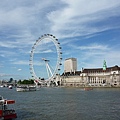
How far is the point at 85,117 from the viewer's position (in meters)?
33.5

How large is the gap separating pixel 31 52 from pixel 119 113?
85.5 meters

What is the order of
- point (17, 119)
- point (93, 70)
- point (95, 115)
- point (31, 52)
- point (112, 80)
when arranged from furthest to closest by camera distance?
point (93, 70) → point (112, 80) → point (31, 52) → point (95, 115) → point (17, 119)

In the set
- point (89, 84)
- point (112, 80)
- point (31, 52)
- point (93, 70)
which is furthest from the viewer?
point (93, 70)

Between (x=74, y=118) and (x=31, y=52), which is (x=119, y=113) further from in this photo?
(x=31, y=52)

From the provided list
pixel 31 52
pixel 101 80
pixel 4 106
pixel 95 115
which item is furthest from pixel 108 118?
pixel 101 80

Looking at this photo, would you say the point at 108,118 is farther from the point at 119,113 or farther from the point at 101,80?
the point at 101,80

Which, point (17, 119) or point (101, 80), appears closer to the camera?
point (17, 119)

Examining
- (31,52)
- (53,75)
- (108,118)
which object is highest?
(31,52)

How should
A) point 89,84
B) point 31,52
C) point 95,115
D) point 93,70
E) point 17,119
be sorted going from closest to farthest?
point 17,119 → point 95,115 → point 31,52 → point 89,84 → point 93,70

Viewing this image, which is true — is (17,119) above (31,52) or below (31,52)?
below

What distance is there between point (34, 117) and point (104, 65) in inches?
6460

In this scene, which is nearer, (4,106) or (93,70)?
(4,106)

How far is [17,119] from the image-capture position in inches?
1249

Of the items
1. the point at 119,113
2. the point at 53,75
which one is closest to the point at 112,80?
the point at 53,75
